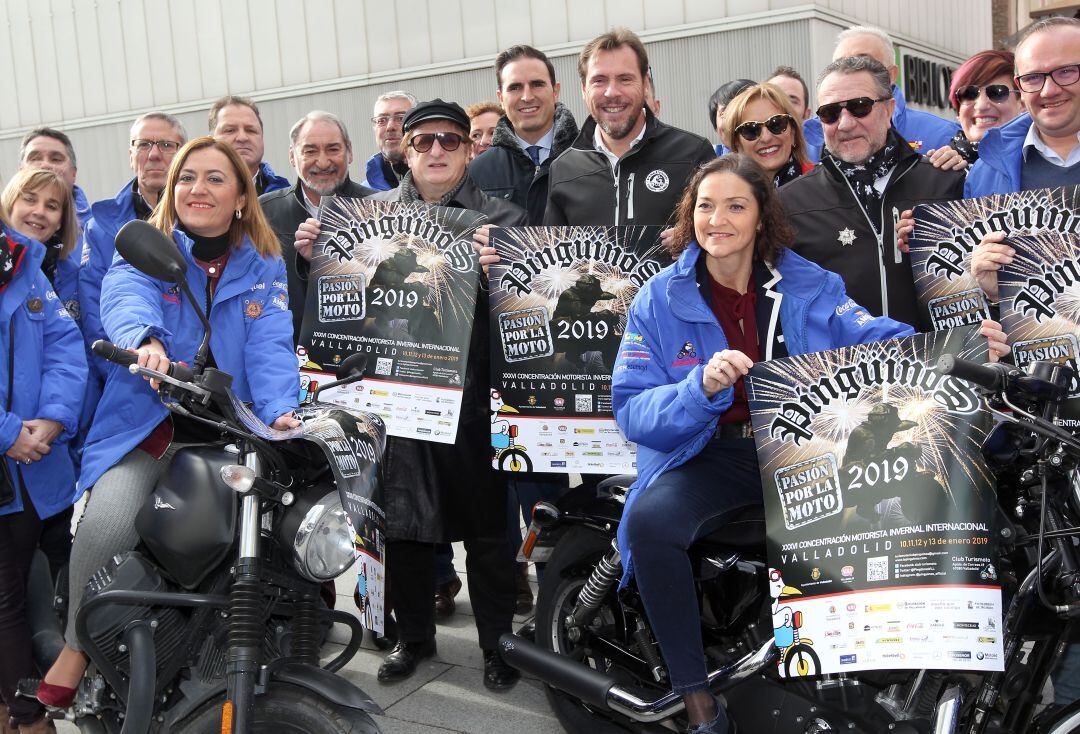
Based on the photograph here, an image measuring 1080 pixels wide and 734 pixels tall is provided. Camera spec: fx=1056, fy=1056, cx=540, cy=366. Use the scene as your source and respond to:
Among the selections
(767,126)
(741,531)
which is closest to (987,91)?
(767,126)

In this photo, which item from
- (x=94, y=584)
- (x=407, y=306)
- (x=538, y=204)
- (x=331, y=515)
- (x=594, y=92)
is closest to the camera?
(x=331, y=515)

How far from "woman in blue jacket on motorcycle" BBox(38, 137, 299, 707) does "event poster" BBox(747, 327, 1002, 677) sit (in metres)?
1.52

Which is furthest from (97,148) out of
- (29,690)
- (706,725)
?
(706,725)

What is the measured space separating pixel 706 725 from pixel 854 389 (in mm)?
1126

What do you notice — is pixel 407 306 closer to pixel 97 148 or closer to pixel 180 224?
pixel 180 224

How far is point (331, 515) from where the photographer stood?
2.85 m

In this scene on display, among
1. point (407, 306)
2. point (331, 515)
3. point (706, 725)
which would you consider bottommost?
point (706, 725)

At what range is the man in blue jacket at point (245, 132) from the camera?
234 inches

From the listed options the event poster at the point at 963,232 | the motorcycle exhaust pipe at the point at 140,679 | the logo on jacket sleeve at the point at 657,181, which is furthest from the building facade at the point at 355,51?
the motorcycle exhaust pipe at the point at 140,679

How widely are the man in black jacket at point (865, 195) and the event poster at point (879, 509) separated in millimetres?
998

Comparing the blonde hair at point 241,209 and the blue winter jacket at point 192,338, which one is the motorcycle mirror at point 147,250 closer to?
the blue winter jacket at point 192,338

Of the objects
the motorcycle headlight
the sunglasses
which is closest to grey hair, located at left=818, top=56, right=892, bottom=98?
the sunglasses

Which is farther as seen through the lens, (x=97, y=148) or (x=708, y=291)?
(x=97, y=148)

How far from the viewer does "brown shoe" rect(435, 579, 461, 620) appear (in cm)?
541
